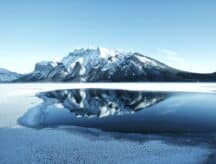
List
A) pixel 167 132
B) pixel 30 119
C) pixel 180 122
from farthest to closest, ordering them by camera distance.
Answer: pixel 30 119 → pixel 180 122 → pixel 167 132

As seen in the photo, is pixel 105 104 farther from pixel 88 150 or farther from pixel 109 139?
pixel 88 150

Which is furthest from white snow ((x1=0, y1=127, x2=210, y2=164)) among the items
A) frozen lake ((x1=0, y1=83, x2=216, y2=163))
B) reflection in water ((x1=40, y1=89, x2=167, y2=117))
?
reflection in water ((x1=40, y1=89, x2=167, y2=117))

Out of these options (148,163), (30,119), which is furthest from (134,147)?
(30,119)

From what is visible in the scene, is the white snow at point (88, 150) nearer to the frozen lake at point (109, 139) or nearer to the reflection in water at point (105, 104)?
the frozen lake at point (109, 139)

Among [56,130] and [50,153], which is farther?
[56,130]

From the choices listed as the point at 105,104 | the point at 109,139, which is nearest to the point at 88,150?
the point at 109,139

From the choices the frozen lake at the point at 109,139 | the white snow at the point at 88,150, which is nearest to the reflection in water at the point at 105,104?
the frozen lake at the point at 109,139

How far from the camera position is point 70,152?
8.73 m

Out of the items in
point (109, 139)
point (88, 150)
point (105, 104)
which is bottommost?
point (88, 150)

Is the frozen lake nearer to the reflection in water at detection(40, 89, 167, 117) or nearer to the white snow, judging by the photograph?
the white snow

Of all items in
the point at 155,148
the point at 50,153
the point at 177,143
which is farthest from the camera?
the point at 177,143

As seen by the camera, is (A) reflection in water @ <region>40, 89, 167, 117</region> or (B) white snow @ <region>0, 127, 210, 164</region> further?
(A) reflection in water @ <region>40, 89, 167, 117</region>

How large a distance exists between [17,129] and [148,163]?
8.18 m

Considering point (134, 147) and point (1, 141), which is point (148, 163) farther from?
point (1, 141)
